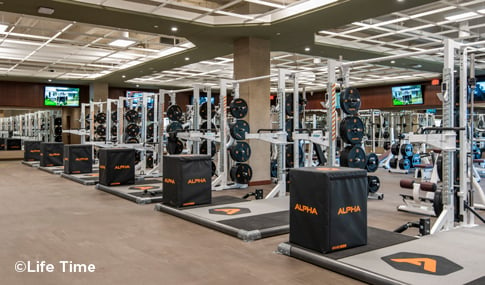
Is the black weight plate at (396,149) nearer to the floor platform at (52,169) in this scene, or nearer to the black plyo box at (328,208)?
the black plyo box at (328,208)

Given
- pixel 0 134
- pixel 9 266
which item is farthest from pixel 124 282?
pixel 0 134

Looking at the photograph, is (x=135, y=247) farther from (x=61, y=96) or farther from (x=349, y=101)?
(x=61, y=96)

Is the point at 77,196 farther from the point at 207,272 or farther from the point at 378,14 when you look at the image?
the point at 378,14

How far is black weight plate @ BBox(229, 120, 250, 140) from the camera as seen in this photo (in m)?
8.27

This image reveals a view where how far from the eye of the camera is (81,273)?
359 cm

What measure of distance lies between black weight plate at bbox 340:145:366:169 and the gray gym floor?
31.4 inches

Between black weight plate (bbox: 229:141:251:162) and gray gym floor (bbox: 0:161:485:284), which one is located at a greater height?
black weight plate (bbox: 229:141:251:162)

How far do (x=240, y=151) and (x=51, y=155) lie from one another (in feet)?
25.6

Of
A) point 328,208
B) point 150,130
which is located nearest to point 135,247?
point 328,208

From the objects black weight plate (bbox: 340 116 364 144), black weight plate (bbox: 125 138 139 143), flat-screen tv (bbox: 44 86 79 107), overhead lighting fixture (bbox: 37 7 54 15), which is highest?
overhead lighting fixture (bbox: 37 7 54 15)

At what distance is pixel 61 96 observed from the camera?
18031 millimetres

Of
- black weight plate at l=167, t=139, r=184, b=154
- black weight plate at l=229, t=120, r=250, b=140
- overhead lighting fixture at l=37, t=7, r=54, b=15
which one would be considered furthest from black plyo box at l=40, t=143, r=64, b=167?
black weight plate at l=229, t=120, r=250, b=140

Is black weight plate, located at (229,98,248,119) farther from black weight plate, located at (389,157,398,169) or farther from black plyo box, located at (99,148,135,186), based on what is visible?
black weight plate, located at (389,157,398,169)

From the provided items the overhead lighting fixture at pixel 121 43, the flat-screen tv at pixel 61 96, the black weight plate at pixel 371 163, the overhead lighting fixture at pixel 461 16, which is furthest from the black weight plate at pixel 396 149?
the flat-screen tv at pixel 61 96
